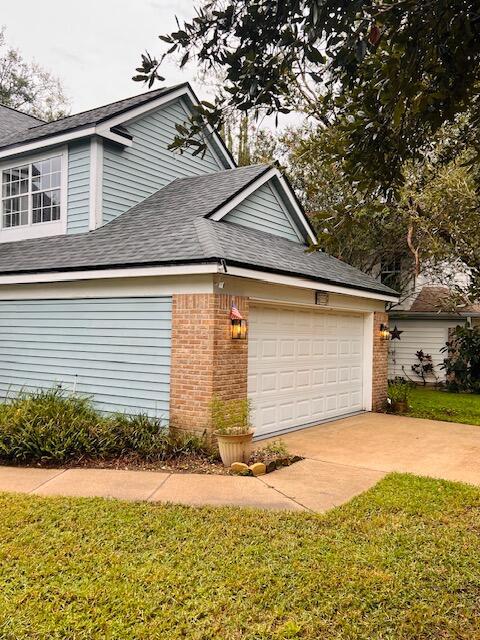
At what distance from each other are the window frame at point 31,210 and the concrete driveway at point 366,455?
22.1 feet

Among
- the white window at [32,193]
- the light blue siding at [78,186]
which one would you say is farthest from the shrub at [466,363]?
the white window at [32,193]

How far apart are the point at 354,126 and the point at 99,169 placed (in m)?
8.13

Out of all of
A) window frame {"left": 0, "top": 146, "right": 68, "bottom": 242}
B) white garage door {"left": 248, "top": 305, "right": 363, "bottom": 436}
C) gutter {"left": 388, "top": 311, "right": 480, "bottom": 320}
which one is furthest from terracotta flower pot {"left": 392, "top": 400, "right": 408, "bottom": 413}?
window frame {"left": 0, "top": 146, "right": 68, "bottom": 242}

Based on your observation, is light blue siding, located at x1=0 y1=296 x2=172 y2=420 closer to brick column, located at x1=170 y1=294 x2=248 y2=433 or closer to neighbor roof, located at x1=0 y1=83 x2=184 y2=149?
brick column, located at x1=170 y1=294 x2=248 y2=433

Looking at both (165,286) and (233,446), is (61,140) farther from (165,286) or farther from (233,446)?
(233,446)

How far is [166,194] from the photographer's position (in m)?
12.0

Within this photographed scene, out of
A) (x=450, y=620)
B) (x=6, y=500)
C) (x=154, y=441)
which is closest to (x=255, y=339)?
(x=154, y=441)

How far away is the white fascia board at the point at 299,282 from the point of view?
7830 millimetres

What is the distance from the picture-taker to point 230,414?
25.8 feet

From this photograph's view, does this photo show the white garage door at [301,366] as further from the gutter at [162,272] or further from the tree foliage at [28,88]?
the tree foliage at [28,88]

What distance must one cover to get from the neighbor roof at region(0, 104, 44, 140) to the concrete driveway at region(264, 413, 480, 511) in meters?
12.3

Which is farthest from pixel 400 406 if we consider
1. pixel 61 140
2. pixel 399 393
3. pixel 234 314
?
pixel 61 140

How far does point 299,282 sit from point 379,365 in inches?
175

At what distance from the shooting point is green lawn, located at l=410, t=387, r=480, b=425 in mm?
11906
